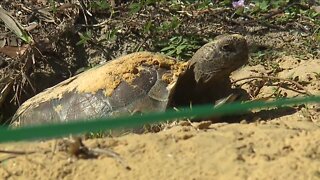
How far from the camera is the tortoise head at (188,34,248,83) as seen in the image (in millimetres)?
4945

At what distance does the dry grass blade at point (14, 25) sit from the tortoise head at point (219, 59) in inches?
68.8

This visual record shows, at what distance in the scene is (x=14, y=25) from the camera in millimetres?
6219

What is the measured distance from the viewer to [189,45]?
597 cm

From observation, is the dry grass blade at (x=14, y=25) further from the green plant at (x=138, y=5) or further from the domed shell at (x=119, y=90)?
the domed shell at (x=119, y=90)

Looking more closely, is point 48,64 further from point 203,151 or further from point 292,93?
point 203,151

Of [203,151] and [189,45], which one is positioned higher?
[203,151]

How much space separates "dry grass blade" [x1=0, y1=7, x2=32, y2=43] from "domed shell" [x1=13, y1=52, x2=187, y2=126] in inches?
52.6

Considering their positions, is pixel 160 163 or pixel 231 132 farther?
pixel 231 132

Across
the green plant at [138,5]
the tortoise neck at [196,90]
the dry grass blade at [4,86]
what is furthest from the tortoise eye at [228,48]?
the dry grass blade at [4,86]

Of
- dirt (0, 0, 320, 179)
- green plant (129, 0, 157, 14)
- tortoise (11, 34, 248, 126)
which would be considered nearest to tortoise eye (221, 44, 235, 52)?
tortoise (11, 34, 248, 126)

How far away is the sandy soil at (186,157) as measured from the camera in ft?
9.13

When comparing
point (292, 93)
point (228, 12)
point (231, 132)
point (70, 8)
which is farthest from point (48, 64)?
point (231, 132)

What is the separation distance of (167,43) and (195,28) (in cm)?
38

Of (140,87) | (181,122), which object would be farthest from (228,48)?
(181,122)
